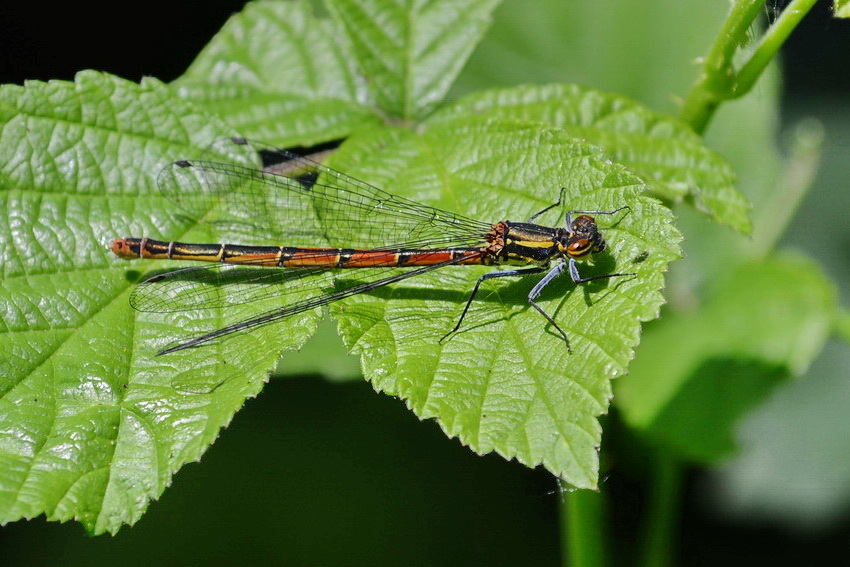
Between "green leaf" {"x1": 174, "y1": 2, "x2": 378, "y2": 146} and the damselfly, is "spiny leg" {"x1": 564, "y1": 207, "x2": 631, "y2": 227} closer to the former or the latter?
the damselfly

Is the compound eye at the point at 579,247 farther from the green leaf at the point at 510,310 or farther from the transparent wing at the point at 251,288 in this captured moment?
the transparent wing at the point at 251,288

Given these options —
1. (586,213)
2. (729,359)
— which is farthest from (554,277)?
(729,359)

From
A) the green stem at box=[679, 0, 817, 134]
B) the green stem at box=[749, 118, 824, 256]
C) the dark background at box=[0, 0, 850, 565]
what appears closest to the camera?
the green stem at box=[679, 0, 817, 134]

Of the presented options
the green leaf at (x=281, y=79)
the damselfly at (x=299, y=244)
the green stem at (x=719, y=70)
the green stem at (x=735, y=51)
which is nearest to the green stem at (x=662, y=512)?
the damselfly at (x=299, y=244)

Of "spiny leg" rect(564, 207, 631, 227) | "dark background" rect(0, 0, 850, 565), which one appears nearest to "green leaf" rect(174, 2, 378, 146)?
"spiny leg" rect(564, 207, 631, 227)

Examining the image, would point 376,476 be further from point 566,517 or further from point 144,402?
point 144,402

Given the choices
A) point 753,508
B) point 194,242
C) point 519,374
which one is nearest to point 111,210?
point 194,242
